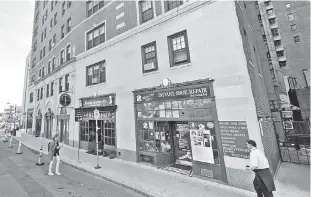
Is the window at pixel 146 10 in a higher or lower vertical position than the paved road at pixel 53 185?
higher

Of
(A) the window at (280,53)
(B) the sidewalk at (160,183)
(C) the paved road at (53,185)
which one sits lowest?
(B) the sidewalk at (160,183)

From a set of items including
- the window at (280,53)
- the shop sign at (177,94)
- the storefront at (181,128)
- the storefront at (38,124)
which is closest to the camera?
the storefront at (181,128)

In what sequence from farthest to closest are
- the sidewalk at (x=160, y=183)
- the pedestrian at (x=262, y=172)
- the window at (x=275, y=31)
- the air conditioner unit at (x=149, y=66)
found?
the window at (x=275, y=31)
the air conditioner unit at (x=149, y=66)
the sidewalk at (x=160, y=183)
the pedestrian at (x=262, y=172)

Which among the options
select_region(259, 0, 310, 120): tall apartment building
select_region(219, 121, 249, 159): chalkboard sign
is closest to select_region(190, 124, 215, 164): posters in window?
select_region(219, 121, 249, 159): chalkboard sign

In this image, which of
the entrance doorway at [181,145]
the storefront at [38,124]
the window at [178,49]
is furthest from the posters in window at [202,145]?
the storefront at [38,124]

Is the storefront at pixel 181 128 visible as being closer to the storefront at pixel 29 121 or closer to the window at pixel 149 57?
the window at pixel 149 57

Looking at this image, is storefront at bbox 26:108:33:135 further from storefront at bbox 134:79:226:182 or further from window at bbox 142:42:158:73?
window at bbox 142:42:158:73

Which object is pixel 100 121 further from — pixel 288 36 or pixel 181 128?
pixel 288 36

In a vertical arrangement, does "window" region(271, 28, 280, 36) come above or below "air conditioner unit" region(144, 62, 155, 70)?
above

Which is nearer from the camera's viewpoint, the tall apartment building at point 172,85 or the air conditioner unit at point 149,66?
the tall apartment building at point 172,85

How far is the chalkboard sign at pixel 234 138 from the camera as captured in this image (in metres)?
6.43

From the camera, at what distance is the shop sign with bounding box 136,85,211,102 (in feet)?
25.1

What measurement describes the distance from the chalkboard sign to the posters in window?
70 centimetres

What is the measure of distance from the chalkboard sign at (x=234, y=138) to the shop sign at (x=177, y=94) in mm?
1643
